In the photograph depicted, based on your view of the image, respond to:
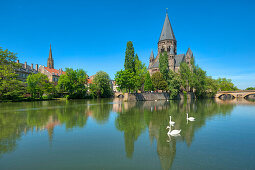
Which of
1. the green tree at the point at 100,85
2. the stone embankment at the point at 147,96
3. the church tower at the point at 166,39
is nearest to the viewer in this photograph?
the stone embankment at the point at 147,96

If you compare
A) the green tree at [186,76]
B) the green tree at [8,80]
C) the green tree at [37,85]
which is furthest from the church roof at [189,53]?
the green tree at [8,80]

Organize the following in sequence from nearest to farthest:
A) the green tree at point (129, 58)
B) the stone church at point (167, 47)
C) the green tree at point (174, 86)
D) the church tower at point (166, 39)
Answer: the green tree at point (129, 58) < the green tree at point (174, 86) < the stone church at point (167, 47) < the church tower at point (166, 39)

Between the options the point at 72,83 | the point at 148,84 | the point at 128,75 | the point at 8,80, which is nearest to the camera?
the point at 8,80

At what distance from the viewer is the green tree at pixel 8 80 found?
46.5 meters

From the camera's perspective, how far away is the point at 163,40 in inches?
4092

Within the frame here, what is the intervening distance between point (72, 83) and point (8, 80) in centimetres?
2407

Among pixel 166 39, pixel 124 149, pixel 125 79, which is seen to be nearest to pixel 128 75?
pixel 125 79

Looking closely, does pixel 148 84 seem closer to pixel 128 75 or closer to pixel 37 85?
pixel 128 75

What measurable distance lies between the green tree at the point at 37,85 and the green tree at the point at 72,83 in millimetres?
5621

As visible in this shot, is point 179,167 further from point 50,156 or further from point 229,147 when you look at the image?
point 50,156

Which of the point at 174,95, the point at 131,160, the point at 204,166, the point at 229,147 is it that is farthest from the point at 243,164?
the point at 174,95

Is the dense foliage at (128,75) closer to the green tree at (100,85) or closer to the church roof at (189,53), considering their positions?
the green tree at (100,85)

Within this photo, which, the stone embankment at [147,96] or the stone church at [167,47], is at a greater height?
the stone church at [167,47]

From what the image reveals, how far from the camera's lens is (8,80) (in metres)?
48.5
